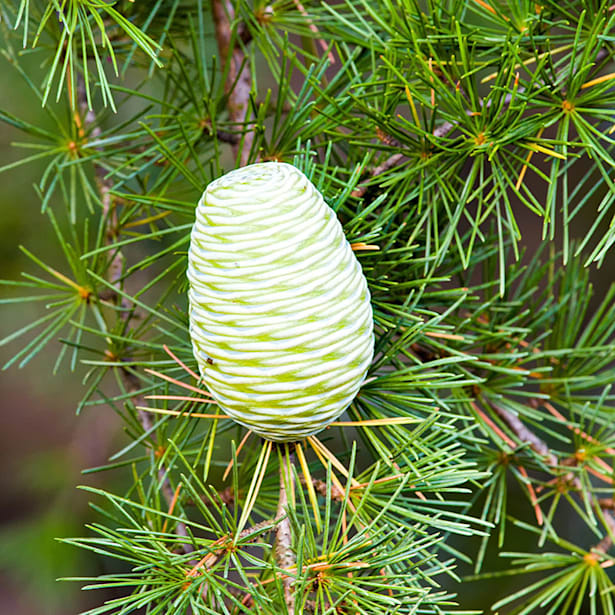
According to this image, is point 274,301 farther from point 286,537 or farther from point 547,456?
point 547,456

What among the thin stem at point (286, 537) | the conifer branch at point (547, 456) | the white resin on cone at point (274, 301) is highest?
the white resin on cone at point (274, 301)

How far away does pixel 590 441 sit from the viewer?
0.38 metres

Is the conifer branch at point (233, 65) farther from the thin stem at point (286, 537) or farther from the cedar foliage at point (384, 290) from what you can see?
the thin stem at point (286, 537)

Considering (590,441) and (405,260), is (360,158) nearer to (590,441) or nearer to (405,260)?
(405,260)

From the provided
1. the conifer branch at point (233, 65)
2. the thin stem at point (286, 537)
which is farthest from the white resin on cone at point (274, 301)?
the conifer branch at point (233, 65)

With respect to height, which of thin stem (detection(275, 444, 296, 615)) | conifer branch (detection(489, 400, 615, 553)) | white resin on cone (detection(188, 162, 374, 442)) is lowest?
conifer branch (detection(489, 400, 615, 553))

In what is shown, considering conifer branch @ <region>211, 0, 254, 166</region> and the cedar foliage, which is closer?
the cedar foliage

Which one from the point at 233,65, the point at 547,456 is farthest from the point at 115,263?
the point at 547,456

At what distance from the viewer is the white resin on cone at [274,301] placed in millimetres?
234

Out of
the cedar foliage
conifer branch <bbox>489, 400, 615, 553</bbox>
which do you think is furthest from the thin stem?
conifer branch <bbox>489, 400, 615, 553</bbox>

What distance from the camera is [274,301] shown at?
23cm

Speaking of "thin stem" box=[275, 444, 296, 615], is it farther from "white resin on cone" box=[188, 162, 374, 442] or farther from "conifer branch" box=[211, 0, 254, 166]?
"conifer branch" box=[211, 0, 254, 166]

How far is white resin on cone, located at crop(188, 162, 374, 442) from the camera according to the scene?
234mm

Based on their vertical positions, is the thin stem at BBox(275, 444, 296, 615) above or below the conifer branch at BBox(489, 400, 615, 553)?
above
